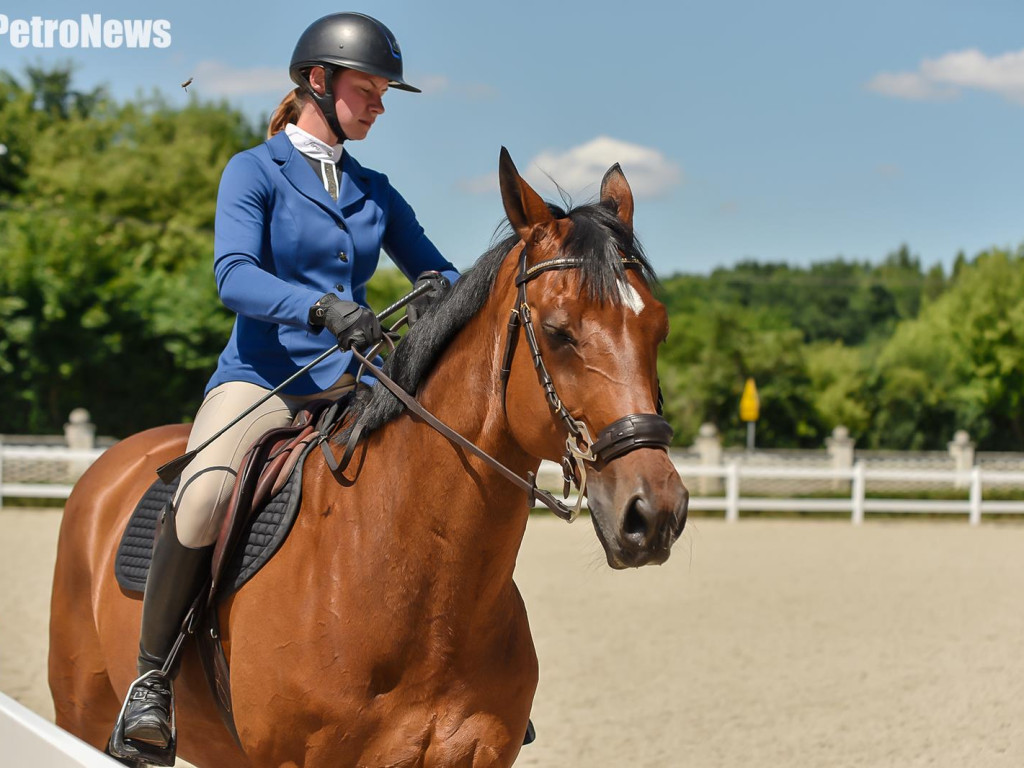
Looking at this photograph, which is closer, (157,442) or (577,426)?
(577,426)

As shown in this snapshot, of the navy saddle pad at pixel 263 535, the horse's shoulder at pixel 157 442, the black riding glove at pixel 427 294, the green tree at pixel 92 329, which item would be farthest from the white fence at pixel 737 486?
the navy saddle pad at pixel 263 535

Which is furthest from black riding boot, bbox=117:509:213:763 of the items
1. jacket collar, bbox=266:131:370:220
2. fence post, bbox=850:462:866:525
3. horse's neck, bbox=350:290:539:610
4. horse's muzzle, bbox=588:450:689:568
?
fence post, bbox=850:462:866:525

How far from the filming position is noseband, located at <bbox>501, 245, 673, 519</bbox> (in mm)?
2340

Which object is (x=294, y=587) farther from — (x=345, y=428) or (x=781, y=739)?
(x=781, y=739)

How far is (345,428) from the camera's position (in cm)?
316

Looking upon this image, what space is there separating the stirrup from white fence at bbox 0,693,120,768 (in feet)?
1.27

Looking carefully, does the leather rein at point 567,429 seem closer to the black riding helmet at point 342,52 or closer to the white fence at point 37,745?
the black riding helmet at point 342,52

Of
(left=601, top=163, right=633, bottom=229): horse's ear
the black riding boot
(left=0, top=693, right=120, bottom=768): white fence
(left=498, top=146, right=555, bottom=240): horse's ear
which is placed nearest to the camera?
(left=0, top=693, right=120, bottom=768): white fence

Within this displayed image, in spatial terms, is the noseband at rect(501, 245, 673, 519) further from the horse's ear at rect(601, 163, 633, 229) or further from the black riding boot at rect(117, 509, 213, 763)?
the black riding boot at rect(117, 509, 213, 763)

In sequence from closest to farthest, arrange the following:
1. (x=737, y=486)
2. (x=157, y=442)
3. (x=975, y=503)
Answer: (x=157, y=442), (x=975, y=503), (x=737, y=486)

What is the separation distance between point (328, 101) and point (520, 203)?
968 mm

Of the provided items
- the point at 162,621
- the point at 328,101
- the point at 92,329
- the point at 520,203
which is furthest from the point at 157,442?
the point at 92,329

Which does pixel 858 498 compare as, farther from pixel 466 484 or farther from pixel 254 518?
pixel 466 484

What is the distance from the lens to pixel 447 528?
2.83m
